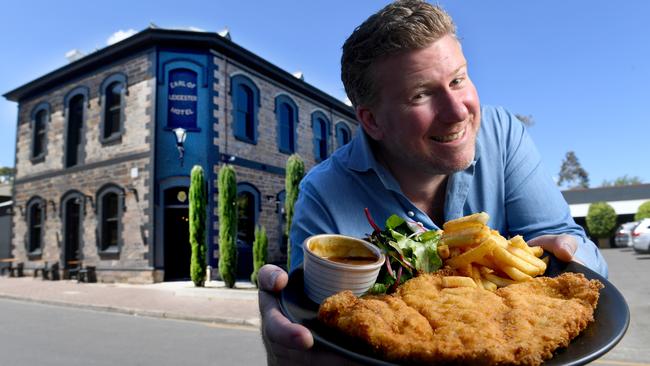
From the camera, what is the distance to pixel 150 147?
18.5 metres

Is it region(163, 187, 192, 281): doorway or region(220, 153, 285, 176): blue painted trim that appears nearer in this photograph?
region(163, 187, 192, 281): doorway

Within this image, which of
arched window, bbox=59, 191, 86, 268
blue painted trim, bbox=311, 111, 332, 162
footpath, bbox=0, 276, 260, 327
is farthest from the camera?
blue painted trim, bbox=311, 111, 332, 162

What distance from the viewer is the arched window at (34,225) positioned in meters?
23.8

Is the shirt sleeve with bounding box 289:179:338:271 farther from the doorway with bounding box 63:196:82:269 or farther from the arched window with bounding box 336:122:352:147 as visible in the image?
the arched window with bounding box 336:122:352:147

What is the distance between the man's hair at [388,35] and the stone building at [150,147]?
1665cm

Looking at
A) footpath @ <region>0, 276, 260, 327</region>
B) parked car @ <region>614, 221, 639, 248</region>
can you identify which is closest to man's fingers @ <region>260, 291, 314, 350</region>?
footpath @ <region>0, 276, 260, 327</region>

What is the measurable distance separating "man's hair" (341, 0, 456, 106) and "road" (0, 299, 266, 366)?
226 inches

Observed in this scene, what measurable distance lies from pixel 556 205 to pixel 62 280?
23521mm

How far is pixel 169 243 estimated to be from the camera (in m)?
18.7

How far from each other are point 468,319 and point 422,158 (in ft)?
2.41

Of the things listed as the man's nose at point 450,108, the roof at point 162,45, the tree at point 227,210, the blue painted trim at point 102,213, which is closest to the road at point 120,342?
the tree at point 227,210

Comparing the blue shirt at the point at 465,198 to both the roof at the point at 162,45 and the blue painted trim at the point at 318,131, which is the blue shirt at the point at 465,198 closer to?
the roof at the point at 162,45

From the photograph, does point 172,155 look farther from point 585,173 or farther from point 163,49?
point 585,173

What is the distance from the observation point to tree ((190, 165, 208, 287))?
54.0ft
